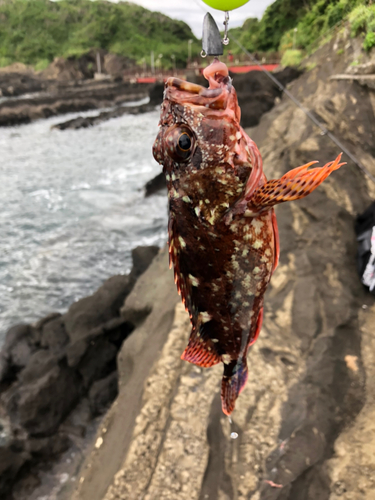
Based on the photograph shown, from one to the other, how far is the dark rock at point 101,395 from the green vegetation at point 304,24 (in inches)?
260

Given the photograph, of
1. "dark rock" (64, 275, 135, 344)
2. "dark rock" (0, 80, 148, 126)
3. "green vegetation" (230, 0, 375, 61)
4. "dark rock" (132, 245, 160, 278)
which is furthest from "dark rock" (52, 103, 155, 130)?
"dark rock" (64, 275, 135, 344)

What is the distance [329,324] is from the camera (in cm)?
433

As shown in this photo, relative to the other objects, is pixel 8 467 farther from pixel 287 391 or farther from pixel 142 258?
pixel 142 258

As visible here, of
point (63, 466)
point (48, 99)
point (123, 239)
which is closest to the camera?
point (63, 466)

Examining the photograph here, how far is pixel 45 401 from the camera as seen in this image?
19.6 feet

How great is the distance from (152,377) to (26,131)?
103 feet

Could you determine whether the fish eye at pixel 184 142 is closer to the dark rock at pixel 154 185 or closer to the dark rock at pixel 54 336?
the dark rock at pixel 54 336

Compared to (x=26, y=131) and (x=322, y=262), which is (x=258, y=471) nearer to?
(x=322, y=262)

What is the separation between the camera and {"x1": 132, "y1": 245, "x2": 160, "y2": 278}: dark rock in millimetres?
8635

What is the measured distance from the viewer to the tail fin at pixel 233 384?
6.82 ft

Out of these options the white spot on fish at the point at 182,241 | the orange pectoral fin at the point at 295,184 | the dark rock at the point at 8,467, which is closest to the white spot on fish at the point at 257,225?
the orange pectoral fin at the point at 295,184

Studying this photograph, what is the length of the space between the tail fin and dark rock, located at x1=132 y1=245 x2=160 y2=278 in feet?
21.5

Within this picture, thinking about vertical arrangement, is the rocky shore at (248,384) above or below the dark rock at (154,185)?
below

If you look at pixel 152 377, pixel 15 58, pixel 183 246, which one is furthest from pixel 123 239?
pixel 15 58
